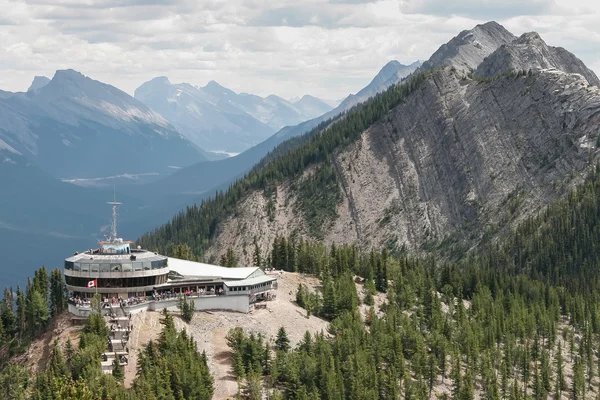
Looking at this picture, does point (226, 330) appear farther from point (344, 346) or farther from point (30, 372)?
point (30, 372)

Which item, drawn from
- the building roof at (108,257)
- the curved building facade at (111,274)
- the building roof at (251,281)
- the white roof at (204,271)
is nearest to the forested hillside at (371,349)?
the curved building facade at (111,274)

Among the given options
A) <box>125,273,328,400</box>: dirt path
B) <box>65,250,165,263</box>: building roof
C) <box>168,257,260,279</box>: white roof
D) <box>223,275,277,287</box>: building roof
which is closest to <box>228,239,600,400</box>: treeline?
<box>125,273,328,400</box>: dirt path

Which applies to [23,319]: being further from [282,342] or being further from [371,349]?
[371,349]

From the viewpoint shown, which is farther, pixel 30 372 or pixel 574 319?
pixel 574 319

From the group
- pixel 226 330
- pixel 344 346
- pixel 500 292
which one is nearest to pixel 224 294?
pixel 226 330

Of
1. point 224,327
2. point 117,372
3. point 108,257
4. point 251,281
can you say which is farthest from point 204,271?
point 117,372

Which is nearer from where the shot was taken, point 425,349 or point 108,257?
point 108,257

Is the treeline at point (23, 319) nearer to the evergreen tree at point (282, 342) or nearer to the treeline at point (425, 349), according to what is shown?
the treeline at point (425, 349)
